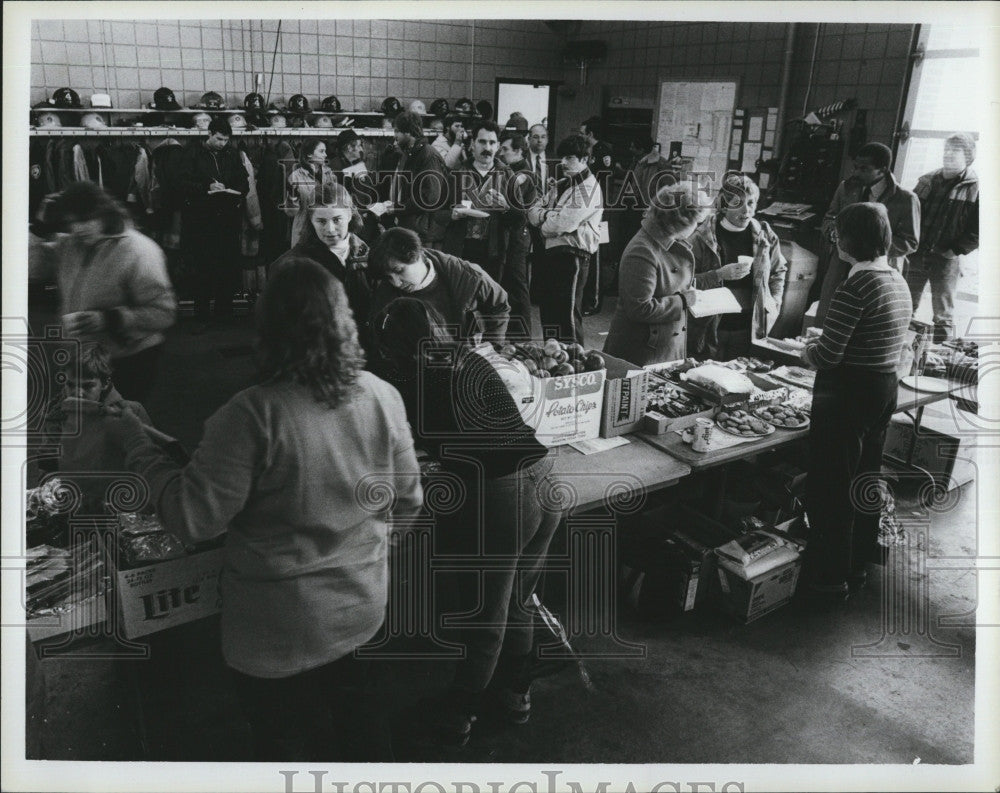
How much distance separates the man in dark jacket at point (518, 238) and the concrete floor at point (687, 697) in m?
2.91

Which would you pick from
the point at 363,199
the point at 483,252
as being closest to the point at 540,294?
the point at 483,252

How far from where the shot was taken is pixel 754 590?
3.07 meters

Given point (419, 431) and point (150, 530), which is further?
point (150, 530)

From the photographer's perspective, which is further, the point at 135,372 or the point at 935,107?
the point at 935,107

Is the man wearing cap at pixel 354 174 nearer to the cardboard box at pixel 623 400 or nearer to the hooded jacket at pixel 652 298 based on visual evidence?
the hooded jacket at pixel 652 298

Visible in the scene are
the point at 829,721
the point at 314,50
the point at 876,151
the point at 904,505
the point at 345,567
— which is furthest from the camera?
the point at 314,50

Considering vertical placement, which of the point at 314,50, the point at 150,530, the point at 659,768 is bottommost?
the point at 659,768

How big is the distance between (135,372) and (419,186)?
3.26 meters

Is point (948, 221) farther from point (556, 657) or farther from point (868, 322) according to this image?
point (556, 657)

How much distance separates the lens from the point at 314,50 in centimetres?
851

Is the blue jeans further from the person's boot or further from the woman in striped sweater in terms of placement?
the person's boot

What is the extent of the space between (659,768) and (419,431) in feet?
3.72

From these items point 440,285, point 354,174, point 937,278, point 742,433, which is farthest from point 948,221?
point 354,174

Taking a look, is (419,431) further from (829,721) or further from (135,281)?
(829,721)
